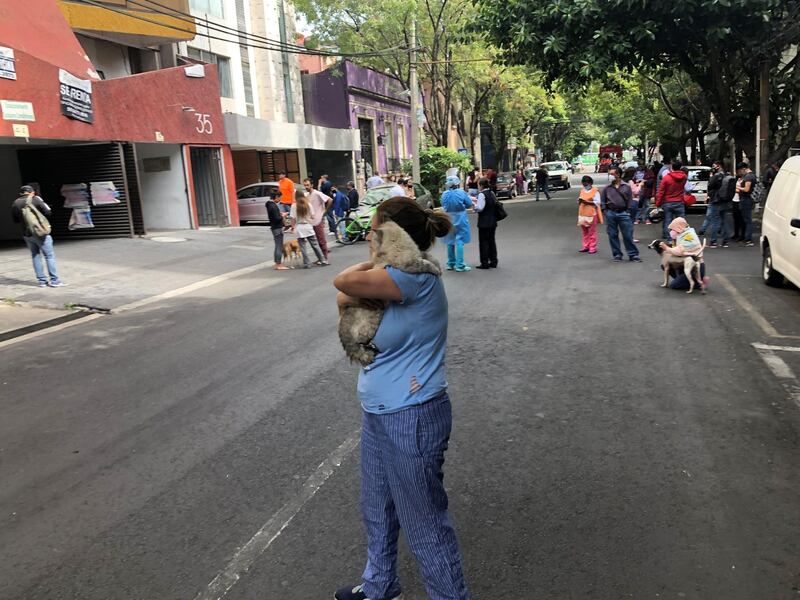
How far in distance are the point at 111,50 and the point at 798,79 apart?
20439 mm

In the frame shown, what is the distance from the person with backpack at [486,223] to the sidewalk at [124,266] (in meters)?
5.47

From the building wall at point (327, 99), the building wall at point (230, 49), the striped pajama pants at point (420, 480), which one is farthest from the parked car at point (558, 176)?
the striped pajama pants at point (420, 480)

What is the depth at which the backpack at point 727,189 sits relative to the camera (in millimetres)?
13523

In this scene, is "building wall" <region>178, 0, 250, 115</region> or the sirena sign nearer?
the sirena sign

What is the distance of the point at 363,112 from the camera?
35.8 meters

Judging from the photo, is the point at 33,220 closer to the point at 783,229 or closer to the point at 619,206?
the point at 619,206

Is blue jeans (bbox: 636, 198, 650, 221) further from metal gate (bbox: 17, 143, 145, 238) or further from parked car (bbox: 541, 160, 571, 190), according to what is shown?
parked car (bbox: 541, 160, 571, 190)

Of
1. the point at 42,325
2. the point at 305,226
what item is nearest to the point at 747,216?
the point at 305,226

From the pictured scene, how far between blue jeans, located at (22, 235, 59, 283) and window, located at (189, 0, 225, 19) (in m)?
13.6

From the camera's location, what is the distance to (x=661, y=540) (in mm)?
3424

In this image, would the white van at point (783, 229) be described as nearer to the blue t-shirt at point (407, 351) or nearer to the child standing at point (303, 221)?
the blue t-shirt at point (407, 351)

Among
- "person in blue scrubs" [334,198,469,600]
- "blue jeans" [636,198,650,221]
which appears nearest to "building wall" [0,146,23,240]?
"blue jeans" [636,198,650,221]

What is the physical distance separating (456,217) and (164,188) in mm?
12449

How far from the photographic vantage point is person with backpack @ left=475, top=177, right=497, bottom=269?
12.1 m
